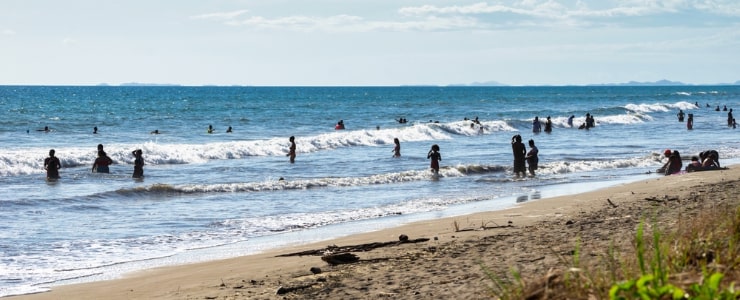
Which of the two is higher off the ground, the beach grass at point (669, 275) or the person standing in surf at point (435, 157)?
the beach grass at point (669, 275)

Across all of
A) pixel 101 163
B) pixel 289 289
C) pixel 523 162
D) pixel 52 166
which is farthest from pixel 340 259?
pixel 101 163

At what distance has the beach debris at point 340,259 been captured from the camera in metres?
8.62

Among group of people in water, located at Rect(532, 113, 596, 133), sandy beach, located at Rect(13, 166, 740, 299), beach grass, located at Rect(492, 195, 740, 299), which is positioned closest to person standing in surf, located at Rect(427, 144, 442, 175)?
sandy beach, located at Rect(13, 166, 740, 299)

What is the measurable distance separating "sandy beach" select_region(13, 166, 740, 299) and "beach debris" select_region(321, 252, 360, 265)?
0.07 m

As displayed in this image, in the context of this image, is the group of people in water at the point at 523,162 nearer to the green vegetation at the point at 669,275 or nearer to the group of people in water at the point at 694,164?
the group of people in water at the point at 694,164

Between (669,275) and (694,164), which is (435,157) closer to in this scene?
(694,164)

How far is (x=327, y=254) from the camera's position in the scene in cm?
908

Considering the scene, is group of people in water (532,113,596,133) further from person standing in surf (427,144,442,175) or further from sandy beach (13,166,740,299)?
sandy beach (13,166,740,299)

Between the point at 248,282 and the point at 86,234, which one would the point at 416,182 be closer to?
the point at 86,234

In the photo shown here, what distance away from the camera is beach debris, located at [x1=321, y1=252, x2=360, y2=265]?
862cm

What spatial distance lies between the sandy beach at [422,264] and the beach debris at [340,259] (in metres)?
0.07

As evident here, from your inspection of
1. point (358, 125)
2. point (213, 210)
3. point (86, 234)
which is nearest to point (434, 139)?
point (358, 125)

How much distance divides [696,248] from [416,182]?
17.7 m

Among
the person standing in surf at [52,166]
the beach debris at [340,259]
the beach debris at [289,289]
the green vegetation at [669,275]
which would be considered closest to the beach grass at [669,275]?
the green vegetation at [669,275]
